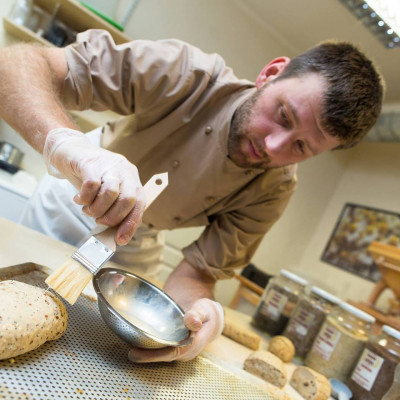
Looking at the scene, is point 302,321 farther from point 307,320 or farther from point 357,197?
point 357,197

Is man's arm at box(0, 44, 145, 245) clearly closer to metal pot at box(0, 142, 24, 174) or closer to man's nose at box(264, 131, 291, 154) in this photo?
man's nose at box(264, 131, 291, 154)

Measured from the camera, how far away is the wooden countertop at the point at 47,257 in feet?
2.60

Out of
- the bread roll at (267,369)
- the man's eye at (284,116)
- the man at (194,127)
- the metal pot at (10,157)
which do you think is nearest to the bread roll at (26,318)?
the man at (194,127)

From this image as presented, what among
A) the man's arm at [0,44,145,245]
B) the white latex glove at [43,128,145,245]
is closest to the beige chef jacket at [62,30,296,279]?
the man's arm at [0,44,145,245]

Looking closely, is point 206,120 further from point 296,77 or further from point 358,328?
point 358,328

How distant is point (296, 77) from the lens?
1029 mm

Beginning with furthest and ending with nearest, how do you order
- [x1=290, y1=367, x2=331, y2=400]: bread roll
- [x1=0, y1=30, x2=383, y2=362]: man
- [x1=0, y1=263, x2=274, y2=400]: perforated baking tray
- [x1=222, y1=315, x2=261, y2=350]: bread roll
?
1. [x1=222, y1=315, x2=261, y2=350]: bread roll
2. [x1=290, y1=367, x2=331, y2=400]: bread roll
3. [x1=0, y1=30, x2=383, y2=362]: man
4. [x1=0, y1=263, x2=274, y2=400]: perforated baking tray

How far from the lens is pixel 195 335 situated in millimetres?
697

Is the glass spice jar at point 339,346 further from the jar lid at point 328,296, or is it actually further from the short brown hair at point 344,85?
the short brown hair at point 344,85

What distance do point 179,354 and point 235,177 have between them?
2.25 feet

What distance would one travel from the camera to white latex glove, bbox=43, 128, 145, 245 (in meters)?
0.60

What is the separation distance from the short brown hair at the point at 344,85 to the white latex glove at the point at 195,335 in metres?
0.63

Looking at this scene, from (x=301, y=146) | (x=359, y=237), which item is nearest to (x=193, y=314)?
(x=301, y=146)

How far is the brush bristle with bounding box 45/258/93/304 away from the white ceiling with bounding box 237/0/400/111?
2314 millimetres
